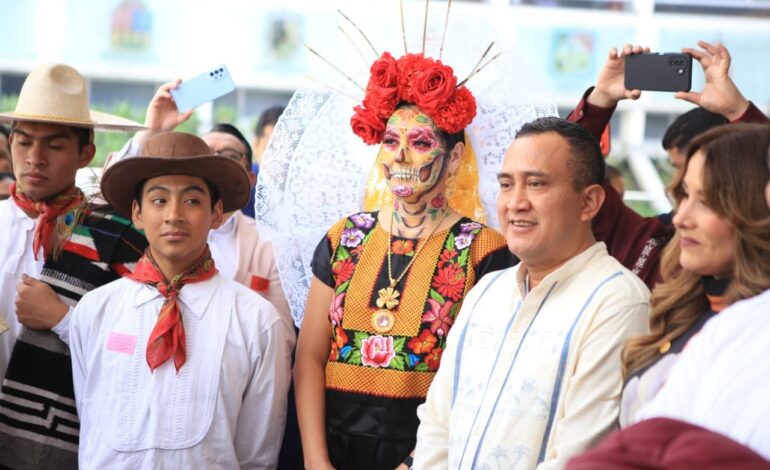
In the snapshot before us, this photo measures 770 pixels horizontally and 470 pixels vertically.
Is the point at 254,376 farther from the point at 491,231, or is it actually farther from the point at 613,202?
the point at 613,202

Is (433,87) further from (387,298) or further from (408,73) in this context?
(387,298)

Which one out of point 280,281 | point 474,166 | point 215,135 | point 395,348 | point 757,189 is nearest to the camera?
point 757,189

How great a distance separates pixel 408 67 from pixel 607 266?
44.0 inches

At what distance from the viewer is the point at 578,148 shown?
284cm

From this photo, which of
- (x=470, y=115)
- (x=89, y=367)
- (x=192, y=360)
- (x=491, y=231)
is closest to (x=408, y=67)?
(x=470, y=115)

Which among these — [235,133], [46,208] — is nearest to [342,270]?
[46,208]

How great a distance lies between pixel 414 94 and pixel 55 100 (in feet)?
4.66

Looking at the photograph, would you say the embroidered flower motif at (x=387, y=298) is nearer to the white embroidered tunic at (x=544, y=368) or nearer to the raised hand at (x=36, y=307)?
the white embroidered tunic at (x=544, y=368)

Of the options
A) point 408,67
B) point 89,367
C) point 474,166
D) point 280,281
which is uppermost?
point 408,67

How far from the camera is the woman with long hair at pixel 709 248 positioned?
86.0 inches

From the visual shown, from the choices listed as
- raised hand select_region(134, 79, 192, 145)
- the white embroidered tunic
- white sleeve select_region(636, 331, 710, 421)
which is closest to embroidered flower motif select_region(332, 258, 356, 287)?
the white embroidered tunic

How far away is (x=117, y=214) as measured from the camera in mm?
3865

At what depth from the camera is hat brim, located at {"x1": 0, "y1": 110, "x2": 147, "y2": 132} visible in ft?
12.4

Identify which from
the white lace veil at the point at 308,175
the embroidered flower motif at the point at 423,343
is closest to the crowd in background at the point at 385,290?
the embroidered flower motif at the point at 423,343
